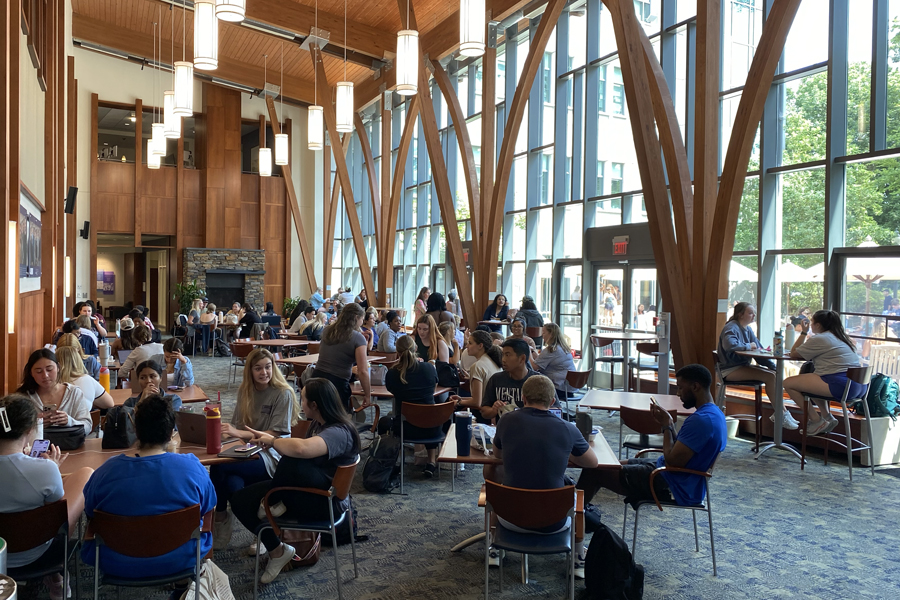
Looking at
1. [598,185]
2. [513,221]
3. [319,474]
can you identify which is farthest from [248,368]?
[513,221]

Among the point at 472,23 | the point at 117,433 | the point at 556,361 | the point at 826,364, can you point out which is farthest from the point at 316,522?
the point at 826,364

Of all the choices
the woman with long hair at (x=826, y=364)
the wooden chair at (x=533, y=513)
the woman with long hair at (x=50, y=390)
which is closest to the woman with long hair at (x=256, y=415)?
the woman with long hair at (x=50, y=390)

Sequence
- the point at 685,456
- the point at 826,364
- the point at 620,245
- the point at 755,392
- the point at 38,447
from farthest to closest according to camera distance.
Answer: the point at 620,245
the point at 755,392
the point at 826,364
the point at 685,456
the point at 38,447

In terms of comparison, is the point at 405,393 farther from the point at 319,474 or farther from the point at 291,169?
the point at 291,169

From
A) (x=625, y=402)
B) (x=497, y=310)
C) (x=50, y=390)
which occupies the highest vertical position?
(x=497, y=310)

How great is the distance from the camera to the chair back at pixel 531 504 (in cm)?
303

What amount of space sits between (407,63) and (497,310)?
531 cm

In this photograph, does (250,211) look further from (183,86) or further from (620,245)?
(620,245)

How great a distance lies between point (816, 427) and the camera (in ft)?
21.3

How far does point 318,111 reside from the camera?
10734mm

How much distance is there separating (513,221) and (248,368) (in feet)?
30.9

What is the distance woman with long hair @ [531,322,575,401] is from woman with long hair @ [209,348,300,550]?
2765 mm

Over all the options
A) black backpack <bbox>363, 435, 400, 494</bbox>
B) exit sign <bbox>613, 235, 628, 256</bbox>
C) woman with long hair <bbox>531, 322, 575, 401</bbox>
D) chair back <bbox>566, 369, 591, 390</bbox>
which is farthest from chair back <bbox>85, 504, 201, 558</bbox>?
exit sign <bbox>613, 235, 628, 256</bbox>

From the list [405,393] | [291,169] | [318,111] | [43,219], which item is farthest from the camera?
[291,169]
